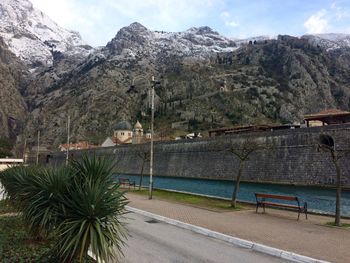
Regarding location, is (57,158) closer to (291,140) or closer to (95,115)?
(95,115)

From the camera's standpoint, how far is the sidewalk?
33.7 feet

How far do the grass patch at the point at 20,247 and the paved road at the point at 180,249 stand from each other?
211cm

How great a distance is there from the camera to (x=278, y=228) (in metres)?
13.5

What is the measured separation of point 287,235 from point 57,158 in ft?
337

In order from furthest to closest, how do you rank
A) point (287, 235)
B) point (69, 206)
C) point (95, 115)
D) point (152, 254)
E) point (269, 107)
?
point (95, 115)
point (269, 107)
point (287, 235)
point (152, 254)
point (69, 206)

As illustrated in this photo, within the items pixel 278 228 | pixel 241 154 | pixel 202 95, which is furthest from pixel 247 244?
pixel 202 95

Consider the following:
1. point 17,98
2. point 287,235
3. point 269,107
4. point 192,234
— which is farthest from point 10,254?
point 17,98

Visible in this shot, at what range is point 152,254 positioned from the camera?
982cm

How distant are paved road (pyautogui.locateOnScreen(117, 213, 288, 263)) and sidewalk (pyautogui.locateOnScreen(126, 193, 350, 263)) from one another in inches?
42.4

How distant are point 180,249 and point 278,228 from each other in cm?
492

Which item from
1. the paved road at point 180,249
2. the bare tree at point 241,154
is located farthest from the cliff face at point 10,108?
the paved road at point 180,249

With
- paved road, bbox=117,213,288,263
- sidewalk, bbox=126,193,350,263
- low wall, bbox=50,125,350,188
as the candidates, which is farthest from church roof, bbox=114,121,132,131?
paved road, bbox=117,213,288,263

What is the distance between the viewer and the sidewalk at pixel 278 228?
405 inches

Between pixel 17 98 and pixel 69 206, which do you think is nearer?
pixel 69 206
